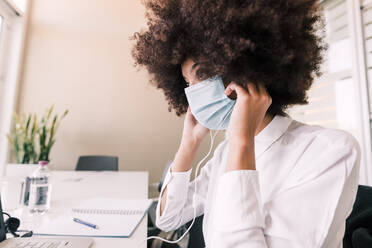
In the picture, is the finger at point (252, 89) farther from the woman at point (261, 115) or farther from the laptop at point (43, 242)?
the laptop at point (43, 242)

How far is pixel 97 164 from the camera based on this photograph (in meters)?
2.46

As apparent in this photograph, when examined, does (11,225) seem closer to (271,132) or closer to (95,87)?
(271,132)

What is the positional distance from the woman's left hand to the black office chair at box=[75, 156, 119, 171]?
211 centimetres

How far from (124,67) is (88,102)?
714 millimetres

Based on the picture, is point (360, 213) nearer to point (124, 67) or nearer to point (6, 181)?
point (6, 181)

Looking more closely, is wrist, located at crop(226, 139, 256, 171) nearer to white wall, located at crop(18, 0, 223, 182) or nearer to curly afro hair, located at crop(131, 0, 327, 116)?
curly afro hair, located at crop(131, 0, 327, 116)

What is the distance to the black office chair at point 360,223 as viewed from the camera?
0.59 metres

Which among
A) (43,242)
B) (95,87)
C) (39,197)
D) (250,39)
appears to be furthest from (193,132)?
(95,87)

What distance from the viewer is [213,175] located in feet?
2.95

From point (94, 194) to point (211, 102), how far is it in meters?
1.05

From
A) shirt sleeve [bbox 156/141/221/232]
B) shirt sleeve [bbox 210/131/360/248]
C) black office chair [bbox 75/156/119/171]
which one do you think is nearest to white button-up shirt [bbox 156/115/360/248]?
shirt sleeve [bbox 210/131/360/248]

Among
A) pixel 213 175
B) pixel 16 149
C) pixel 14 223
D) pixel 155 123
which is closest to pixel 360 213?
pixel 213 175

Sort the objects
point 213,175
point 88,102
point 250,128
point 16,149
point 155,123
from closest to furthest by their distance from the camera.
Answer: point 250,128, point 213,175, point 16,149, point 88,102, point 155,123

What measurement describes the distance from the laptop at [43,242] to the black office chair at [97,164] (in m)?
1.76
